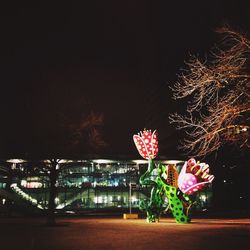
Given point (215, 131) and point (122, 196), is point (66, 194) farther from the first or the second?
point (215, 131)

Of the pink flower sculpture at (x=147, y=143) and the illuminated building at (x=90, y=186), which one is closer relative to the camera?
the pink flower sculpture at (x=147, y=143)

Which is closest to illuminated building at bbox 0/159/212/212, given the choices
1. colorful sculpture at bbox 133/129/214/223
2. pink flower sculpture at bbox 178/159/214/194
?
colorful sculpture at bbox 133/129/214/223

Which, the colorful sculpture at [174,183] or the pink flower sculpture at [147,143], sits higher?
the pink flower sculpture at [147,143]

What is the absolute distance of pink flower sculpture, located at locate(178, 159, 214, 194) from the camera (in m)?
21.5

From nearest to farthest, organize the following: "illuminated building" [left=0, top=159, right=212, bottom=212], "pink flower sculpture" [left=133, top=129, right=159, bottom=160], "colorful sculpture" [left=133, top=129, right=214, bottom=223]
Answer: "colorful sculpture" [left=133, top=129, right=214, bottom=223] < "pink flower sculpture" [left=133, top=129, right=159, bottom=160] < "illuminated building" [left=0, top=159, right=212, bottom=212]

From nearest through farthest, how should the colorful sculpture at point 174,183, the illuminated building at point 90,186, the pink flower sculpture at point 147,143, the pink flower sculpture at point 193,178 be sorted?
the pink flower sculpture at point 193,178
the colorful sculpture at point 174,183
the pink flower sculpture at point 147,143
the illuminated building at point 90,186

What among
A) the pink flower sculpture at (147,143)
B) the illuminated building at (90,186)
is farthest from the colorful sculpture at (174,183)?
the illuminated building at (90,186)

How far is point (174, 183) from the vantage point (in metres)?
23.0

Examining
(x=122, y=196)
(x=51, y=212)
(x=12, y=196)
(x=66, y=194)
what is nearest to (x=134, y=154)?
(x=122, y=196)

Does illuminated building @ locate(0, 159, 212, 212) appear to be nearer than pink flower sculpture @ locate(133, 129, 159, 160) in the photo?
No

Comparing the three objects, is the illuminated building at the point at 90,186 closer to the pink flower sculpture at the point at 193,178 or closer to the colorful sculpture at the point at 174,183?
the colorful sculpture at the point at 174,183

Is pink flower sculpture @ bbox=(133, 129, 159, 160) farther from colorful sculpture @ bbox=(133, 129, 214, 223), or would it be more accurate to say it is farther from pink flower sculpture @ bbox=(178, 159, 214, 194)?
pink flower sculpture @ bbox=(178, 159, 214, 194)

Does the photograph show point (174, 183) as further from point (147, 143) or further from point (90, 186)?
point (90, 186)

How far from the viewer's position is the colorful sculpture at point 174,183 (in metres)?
21.7
